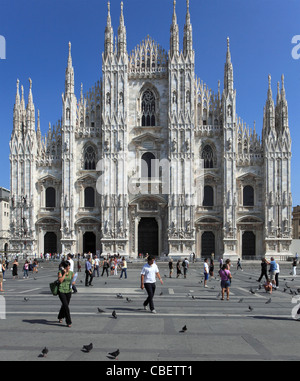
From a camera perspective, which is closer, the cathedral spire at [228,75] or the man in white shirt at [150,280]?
the man in white shirt at [150,280]

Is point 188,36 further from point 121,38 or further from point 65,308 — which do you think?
point 65,308

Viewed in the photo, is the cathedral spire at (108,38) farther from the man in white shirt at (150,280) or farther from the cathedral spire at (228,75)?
the man in white shirt at (150,280)

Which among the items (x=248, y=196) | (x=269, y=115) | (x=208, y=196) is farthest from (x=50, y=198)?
(x=269, y=115)

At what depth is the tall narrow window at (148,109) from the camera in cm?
4628

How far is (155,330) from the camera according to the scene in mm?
10234

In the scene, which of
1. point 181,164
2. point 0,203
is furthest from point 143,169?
point 0,203

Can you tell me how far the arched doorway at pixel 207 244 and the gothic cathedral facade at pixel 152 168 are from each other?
0.33 ft

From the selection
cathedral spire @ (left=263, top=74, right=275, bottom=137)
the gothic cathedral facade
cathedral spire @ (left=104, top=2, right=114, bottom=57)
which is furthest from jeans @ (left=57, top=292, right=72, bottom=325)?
cathedral spire @ (left=104, top=2, right=114, bottom=57)

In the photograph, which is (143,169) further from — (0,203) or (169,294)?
(0,203)

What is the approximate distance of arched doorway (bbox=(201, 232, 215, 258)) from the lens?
1769 inches

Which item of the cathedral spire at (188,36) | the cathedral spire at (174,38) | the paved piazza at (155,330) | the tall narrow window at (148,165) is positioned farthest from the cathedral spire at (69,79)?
the paved piazza at (155,330)

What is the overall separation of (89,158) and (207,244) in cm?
1509

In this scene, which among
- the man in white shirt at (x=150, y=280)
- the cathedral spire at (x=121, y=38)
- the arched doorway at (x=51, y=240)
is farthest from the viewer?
the arched doorway at (x=51, y=240)
